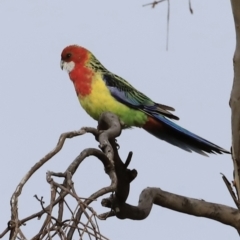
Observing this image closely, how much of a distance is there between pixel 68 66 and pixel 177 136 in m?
1.18

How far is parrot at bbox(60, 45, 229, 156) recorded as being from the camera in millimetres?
5289

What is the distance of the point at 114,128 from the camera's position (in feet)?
11.4

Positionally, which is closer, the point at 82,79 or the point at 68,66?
the point at 82,79

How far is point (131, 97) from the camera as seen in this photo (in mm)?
5645

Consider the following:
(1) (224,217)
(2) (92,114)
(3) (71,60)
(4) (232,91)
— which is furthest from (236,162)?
(3) (71,60)

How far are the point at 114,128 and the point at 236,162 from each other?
2.06 ft

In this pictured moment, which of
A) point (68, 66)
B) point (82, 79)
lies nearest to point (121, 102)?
point (82, 79)

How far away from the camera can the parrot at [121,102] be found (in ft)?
17.4

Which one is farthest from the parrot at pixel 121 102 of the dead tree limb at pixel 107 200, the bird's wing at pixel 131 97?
the dead tree limb at pixel 107 200

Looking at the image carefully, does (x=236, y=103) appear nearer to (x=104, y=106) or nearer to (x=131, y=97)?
(x=104, y=106)

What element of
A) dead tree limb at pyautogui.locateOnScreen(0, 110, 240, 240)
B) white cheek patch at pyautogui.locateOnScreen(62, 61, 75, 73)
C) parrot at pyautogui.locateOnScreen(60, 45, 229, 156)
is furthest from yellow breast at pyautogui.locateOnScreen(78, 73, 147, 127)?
dead tree limb at pyautogui.locateOnScreen(0, 110, 240, 240)

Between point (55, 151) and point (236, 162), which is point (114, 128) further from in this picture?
point (55, 151)

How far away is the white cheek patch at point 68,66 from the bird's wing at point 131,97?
13.4 inches

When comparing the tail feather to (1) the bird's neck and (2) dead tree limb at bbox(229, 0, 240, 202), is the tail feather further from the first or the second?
(2) dead tree limb at bbox(229, 0, 240, 202)
